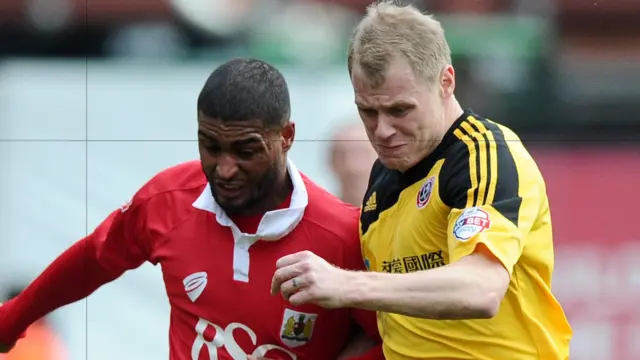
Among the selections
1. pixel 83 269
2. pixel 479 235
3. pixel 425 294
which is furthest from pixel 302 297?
pixel 83 269

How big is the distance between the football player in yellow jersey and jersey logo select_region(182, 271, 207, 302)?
34 centimetres

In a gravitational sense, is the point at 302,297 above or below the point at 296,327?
above

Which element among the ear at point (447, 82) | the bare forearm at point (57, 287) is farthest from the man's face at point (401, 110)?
the bare forearm at point (57, 287)

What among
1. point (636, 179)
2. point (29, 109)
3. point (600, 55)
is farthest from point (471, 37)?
point (29, 109)

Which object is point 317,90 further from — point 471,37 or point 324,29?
point 471,37

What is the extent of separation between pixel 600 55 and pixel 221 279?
109 cm

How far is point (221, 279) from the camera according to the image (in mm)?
1556

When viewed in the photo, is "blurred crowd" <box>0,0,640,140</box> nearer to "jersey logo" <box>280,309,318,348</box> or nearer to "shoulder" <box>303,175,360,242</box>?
"shoulder" <box>303,175,360,242</box>

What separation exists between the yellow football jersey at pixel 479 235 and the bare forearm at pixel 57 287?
0.59m

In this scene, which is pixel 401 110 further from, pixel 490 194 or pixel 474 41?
pixel 474 41

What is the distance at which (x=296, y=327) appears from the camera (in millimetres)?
1548

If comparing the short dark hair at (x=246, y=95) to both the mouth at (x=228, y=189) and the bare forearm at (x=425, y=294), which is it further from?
the bare forearm at (x=425, y=294)

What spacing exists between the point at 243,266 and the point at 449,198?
44 cm

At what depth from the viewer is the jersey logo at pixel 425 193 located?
4.24ft
